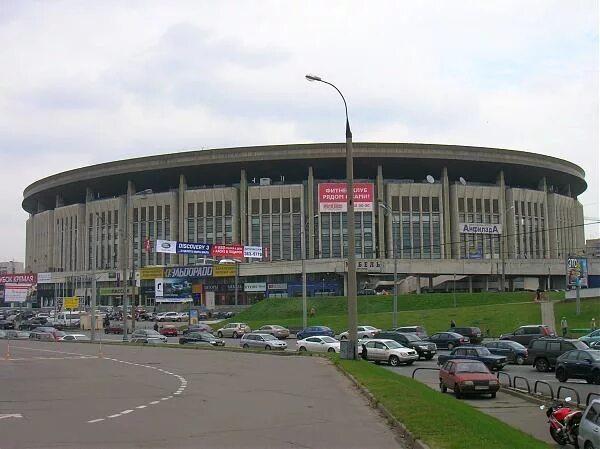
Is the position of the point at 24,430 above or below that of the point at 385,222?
below

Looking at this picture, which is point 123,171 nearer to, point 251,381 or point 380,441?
→ point 251,381

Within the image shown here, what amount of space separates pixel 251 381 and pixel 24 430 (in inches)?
474

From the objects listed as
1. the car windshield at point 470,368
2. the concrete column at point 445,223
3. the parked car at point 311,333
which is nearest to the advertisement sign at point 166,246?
the parked car at point 311,333

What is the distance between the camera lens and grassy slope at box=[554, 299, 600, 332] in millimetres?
55500

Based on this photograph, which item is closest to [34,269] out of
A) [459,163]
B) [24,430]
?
[459,163]

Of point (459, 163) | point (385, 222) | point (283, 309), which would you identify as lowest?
point (283, 309)

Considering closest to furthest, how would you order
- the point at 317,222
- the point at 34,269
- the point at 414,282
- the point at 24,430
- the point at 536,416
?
the point at 24,430
the point at 536,416
the point at 414,282
the point at 317,222
the point at 34,269

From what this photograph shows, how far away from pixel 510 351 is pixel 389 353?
6251 mm

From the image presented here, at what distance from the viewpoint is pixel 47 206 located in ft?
501

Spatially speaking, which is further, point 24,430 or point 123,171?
point 123,171

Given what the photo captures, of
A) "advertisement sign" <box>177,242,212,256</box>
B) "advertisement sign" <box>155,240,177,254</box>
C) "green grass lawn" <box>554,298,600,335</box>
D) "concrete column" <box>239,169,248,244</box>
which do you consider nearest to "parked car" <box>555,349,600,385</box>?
"green grass lawn" <box>554,298,600,335</box>

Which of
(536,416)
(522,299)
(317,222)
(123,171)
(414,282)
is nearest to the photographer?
(536,416)

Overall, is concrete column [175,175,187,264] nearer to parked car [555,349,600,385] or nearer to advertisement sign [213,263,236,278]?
advertisement sign [213,263,236,278]

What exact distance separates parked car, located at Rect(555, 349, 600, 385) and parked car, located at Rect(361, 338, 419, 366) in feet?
32.9
